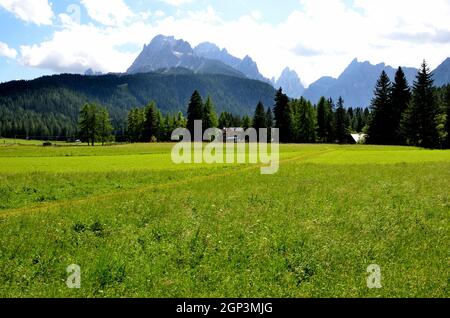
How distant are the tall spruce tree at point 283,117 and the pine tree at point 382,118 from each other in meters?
26.3

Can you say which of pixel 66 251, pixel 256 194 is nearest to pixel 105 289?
pixel 66 251

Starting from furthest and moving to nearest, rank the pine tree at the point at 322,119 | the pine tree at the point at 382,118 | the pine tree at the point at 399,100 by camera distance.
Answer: the pine tree at the point at 322,119 < the pine tree at the point at 382,118 < the pine tree at the point at 399,100

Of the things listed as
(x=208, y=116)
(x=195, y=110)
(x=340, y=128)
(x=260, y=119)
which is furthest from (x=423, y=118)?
(x=195, y=110)

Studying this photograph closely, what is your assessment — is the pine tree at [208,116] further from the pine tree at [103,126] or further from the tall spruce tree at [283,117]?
the pine tree at [103,126]

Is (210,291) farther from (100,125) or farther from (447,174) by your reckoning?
(100,125)

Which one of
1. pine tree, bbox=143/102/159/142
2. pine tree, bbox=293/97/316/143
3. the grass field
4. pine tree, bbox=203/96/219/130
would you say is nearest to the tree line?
pine tree, bbox=293/97/316/143

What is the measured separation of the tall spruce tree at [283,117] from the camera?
13638 cm

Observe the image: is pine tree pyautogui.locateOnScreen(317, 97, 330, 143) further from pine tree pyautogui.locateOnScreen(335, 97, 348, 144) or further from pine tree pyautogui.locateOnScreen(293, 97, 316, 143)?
pine tree pyautogui.locateOnScreen(293, 97, 316, 143)

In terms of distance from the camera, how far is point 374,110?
389 feet

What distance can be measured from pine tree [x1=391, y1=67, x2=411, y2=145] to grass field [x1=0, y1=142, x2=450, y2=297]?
294 ft

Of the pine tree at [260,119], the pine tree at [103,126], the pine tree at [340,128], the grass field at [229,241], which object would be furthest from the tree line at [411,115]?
the pine tree at [103,126]

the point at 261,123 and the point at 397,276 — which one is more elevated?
the point at 261,123
